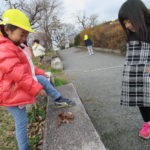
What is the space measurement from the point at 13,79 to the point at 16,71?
0.10m

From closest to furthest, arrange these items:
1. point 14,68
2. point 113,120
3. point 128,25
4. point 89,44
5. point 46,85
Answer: point 14,68
point 128,25
point 46,85
point 113,120
point 89,44

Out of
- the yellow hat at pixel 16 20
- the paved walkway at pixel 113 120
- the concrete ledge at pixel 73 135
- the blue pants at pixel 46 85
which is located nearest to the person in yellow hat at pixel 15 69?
the yellow hat at pixel 16 20

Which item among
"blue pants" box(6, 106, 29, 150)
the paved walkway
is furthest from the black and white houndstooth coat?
"blue pants" box(6, 106, 29, 150)

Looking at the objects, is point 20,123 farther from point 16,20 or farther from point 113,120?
point 113,120

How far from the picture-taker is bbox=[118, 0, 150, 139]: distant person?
205 centimetres

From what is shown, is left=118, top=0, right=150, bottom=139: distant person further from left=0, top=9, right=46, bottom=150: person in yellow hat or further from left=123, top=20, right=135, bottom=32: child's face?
left=0, top=9, right=46, bottom=150: person in yellow hat

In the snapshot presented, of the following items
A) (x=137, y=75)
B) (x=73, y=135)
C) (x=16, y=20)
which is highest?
(x=16, y=20)

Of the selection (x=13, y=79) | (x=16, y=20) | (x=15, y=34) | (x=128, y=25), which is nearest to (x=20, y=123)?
(x=13, y=79)

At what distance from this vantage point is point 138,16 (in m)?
2.04

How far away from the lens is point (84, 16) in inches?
2474

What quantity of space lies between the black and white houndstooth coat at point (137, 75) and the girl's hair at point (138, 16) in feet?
0.44

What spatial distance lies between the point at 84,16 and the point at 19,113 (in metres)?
63.6

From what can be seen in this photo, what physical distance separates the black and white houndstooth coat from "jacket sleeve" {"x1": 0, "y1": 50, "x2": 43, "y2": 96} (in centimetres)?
104

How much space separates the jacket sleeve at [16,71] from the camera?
1.97 m
